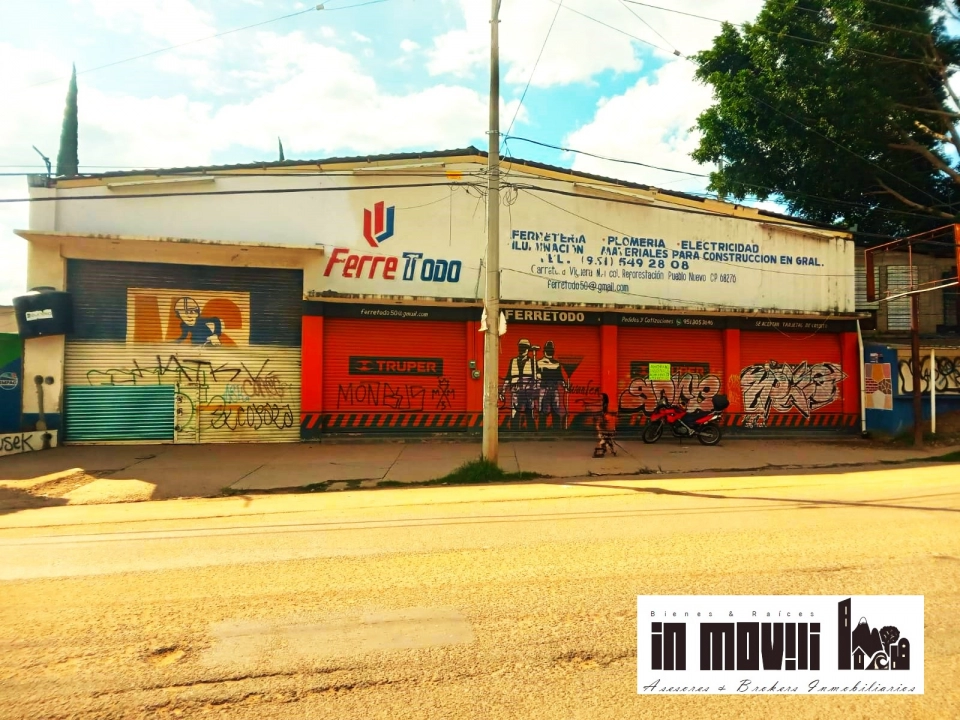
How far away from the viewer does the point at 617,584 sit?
4.73 meters

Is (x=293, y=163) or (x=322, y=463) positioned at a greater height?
(x=293, y=163)

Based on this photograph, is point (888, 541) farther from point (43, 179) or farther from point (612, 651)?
point (43, 179)

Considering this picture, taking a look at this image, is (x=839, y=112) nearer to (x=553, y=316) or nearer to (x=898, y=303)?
(x=898, y=303)

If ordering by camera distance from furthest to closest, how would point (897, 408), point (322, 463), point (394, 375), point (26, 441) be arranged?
point (897, 408) → point (394, 375) → point (26, 441) → point (322, 463)

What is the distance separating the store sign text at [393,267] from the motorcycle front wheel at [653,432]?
6.49 meters

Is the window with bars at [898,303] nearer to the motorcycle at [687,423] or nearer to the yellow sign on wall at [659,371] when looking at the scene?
the yellow sign on wall at [659,371]

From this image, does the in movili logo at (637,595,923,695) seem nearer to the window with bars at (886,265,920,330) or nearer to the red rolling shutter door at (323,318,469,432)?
the red rolling shutter door at (323,318,469,432)

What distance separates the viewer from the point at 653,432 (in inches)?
619

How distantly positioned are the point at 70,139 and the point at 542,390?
17.3m

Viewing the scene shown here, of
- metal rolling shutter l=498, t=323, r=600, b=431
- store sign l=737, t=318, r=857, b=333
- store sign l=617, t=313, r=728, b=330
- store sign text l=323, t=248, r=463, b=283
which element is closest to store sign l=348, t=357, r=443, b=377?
metal rolling shutter l=498, t=323, r=600, b=431

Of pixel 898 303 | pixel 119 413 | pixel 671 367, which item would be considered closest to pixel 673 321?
pixel 671 367

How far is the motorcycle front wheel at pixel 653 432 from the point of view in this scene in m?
15.7

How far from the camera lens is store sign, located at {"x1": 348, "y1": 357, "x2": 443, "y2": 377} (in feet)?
51.6

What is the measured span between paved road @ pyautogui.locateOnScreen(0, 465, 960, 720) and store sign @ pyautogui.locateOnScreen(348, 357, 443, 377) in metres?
7.57
